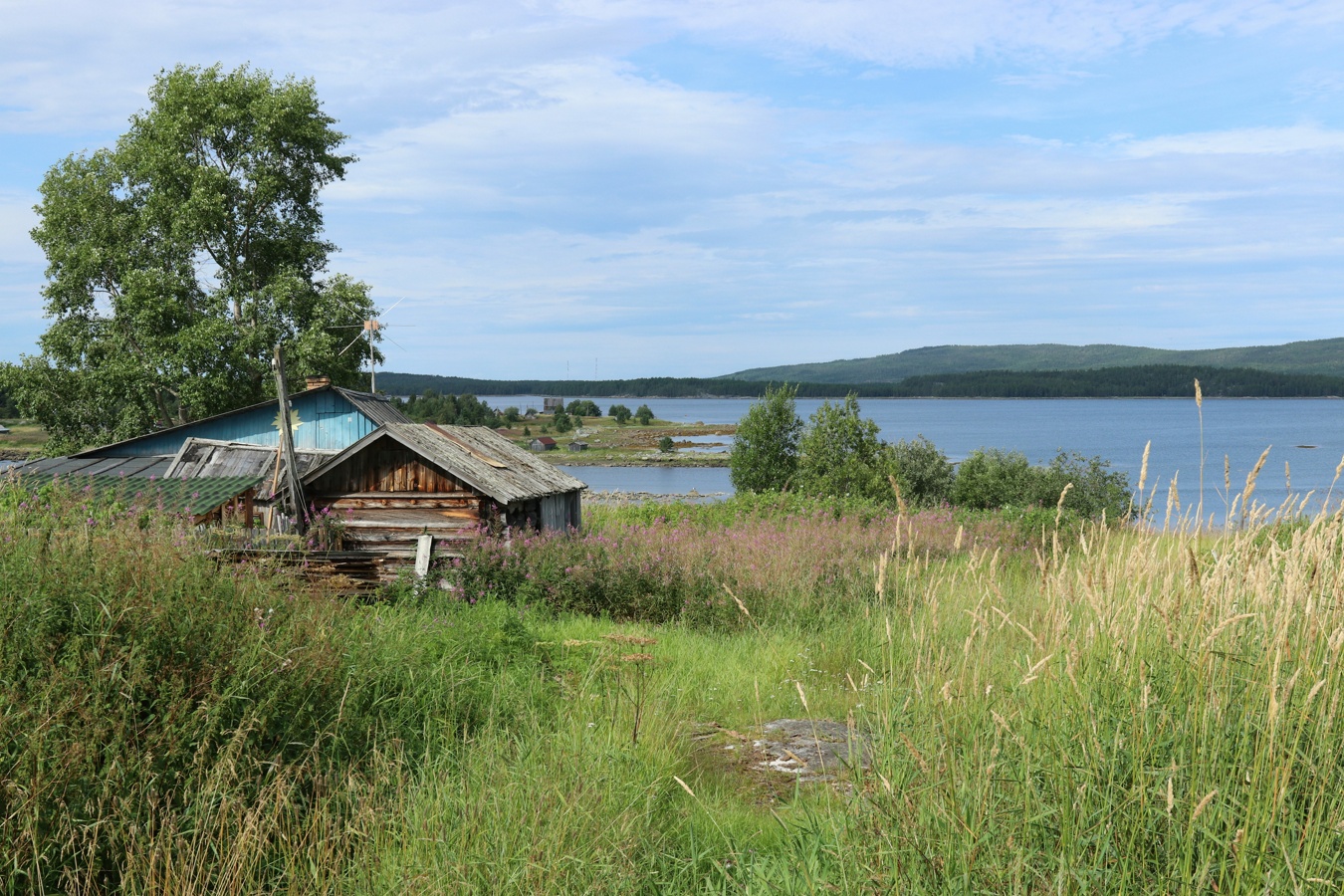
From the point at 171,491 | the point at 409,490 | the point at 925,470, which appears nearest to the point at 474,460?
the point at 409,490

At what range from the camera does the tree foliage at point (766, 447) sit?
37281 mm

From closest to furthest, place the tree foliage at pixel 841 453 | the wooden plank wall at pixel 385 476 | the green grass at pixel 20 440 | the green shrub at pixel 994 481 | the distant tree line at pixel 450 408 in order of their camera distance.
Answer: the wooden plank wall at pixel 385 476, the tree foliage at pixel 841 453, the green shrub at pixel 994 481, the distant tree line at pixel 450 408, the green grass at pixel 20 440

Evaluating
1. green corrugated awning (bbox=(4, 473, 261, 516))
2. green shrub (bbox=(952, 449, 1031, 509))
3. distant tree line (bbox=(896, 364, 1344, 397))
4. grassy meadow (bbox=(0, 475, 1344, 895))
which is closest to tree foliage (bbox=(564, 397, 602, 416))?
distant tree line (bbox=(896, 364, 1344, 397))

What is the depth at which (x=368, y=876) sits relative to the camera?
4.24 meters

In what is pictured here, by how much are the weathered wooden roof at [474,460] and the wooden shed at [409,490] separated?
21 millimetres

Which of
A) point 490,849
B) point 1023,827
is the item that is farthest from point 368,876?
point 1023,827

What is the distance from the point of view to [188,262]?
2983 centimetres

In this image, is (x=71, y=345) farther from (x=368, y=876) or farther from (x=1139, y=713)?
(x=1139, y=713)

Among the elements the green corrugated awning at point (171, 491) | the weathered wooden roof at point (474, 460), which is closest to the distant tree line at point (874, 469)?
the weathered wooden roof at point (474, 460)

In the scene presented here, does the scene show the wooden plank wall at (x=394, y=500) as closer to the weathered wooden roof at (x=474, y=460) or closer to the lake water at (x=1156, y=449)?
the weathered wooden roof at (x=474, y=460)

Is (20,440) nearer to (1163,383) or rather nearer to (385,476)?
(385,476)

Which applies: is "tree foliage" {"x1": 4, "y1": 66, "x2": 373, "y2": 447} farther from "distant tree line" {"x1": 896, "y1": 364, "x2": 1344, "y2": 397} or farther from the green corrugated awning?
"distant tree line" {"x1": 896, "y1": 364, "x2": 1344, "y2": 397}

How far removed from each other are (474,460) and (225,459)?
10.9 metres

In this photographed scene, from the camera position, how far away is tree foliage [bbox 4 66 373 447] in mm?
28312
